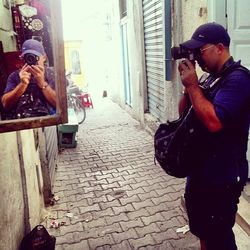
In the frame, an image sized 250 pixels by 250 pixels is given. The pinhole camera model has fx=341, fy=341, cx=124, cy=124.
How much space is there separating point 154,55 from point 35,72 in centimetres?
667

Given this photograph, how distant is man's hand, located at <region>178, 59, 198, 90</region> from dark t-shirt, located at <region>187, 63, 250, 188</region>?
0.55ft

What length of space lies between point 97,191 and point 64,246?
5.20ft

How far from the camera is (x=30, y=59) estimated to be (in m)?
1.66

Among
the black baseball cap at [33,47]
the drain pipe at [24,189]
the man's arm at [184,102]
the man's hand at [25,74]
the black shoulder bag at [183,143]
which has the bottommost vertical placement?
the drain pipe at [24,189]

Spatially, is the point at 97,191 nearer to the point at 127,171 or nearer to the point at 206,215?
the point at 127,171

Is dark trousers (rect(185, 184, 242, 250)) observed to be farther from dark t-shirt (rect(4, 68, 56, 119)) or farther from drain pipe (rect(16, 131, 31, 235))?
drain pipe (rect(16, 131, 31, 235))

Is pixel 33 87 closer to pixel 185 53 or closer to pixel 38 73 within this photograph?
pixel 38 73

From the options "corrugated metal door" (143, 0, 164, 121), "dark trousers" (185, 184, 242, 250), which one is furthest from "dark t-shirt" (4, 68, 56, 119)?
"corrugated metal door" (143, 0, 164, 121)

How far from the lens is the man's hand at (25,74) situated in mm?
1647

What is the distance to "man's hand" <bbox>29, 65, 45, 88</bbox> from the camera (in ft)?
5.45

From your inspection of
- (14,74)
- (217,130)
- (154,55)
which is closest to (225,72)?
(217,130)

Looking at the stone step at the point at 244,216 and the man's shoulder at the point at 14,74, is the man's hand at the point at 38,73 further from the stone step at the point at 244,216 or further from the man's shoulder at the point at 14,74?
the stone step at the point at 244,216

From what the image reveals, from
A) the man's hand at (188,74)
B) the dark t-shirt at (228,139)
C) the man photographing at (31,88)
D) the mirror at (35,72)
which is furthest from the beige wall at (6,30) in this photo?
the dark t-shirt at (228,139)

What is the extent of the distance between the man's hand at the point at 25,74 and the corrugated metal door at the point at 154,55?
5.81 m
